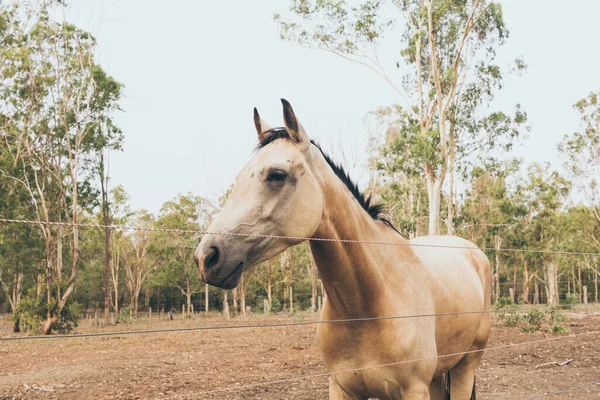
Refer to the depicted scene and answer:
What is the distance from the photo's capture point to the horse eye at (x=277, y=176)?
220cm

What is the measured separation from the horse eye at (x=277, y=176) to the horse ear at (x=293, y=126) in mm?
240

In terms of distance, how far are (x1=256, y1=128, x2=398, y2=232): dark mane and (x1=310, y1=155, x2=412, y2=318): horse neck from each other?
0.22 meters

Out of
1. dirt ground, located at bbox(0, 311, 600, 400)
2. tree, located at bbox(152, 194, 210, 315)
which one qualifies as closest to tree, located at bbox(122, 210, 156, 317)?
tree, located at bbox(152, 194, 210, 315)

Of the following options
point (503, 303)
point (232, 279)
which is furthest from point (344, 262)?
point (503, 303)

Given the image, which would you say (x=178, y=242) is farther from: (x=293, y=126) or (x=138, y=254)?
(x=293, y=126)

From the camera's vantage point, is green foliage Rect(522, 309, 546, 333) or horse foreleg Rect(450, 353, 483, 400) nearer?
horse foreleg Rect(450, 353, 483, 400)

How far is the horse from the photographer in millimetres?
2082

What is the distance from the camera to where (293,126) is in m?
2.31

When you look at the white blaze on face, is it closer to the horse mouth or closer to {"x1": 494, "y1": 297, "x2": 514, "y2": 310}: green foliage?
the horse mouth

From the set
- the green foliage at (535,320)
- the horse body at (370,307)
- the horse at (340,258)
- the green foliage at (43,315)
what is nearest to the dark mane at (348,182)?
the horse at (340,258)

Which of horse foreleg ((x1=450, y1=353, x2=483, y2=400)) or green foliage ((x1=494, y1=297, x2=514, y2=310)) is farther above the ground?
horse foreleg ((x1=450, y1=353, x2=483, y2=400))

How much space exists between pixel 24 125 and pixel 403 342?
2538 cm

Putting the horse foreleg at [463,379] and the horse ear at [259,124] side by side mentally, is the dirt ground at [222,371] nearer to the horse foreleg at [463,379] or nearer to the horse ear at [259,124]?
the horse foreleg at [463,379]

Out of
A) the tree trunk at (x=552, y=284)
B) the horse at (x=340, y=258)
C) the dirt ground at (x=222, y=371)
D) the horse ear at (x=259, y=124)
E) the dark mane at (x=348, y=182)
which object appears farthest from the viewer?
the tree trunk at (x=552, y=284)
